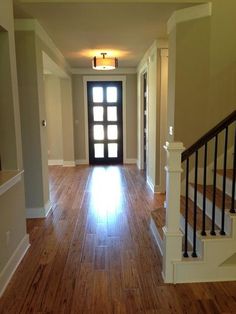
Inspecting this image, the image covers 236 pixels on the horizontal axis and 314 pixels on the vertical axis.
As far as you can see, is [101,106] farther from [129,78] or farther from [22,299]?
[22,299]

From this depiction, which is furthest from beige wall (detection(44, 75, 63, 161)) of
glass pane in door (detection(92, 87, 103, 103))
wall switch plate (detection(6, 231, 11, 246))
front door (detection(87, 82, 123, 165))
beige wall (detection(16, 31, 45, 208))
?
wall switch plate (detection(6, 231, 11, 246))

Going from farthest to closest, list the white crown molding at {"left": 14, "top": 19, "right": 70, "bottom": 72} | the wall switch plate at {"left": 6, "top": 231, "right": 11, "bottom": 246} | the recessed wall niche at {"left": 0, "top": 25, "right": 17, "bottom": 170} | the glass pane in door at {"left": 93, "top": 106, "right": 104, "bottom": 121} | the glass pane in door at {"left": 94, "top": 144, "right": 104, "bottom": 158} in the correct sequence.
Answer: the glass pane in door at {"left": 94, "top": 144, "right": 104, "bottom": 158} < the glass pane in door at {"left": 93, "top": 106, "right": 104, "bottom": 121} < the white crown molding at {"left": 14, "top": 19, "right": 70, "bottom": 72} < the recessed wall niche at {"left": 0, "top": 25, "right": 17, "bottom": 170} < the wall switch plate at {"left": 6, "top": 231, "right": 11, "bottom": 246}

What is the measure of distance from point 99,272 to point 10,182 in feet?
3.69

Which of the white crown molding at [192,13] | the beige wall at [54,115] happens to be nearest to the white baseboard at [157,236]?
the white crown molding at [192,13]

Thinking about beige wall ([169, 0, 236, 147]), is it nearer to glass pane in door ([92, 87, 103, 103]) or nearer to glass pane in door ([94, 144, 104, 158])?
glass pane in door ([92, 87, 103, 103])

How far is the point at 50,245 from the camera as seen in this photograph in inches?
118

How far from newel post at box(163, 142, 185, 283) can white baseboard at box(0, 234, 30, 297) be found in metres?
1.33

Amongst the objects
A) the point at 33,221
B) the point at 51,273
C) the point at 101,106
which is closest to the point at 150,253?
the point at 51,273

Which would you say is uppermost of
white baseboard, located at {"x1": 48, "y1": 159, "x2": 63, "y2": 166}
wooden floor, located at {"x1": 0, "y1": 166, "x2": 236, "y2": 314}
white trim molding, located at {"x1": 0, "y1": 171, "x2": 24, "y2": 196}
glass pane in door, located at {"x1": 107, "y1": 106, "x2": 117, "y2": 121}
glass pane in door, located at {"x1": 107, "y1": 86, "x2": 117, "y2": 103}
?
glass pane in door, located at {"x1": 107, "y1": 86, "x2": 117, "y2": 103}

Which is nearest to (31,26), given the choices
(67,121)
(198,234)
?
(198,234)

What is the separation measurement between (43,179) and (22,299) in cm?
189

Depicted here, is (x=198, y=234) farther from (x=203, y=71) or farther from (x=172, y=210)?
(x=203, y=71)

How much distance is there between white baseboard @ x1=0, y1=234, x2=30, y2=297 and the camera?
7.38 ft

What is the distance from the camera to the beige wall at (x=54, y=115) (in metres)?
7.59
